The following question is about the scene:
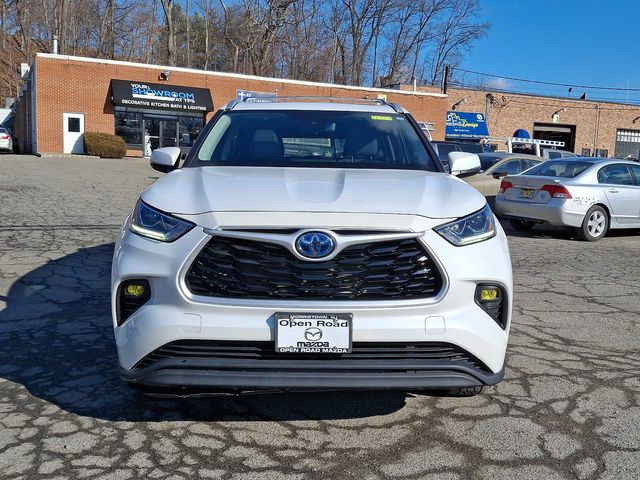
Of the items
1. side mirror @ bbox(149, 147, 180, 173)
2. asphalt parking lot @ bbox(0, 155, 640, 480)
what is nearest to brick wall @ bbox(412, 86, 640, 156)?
side mirror @ bbox(149, 147, 180, 173)

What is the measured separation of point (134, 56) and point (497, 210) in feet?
154

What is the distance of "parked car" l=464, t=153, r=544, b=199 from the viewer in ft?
41.8

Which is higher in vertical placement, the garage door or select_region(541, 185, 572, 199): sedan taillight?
the garage door

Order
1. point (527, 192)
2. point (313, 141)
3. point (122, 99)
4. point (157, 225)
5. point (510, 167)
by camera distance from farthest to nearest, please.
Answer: point (122, 99), point (510, 167), point (527, 192), point (313, 141), point (157, 225)

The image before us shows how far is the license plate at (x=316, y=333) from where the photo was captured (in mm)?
2805

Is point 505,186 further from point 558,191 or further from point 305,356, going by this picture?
point 305,356

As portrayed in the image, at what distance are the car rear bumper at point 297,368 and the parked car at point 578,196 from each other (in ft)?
26.6

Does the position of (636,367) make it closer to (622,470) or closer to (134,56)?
(622,470)

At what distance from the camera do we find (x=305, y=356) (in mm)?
2848

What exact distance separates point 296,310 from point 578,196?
343 inches

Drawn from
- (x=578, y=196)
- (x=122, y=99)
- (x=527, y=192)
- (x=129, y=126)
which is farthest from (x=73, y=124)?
(x=578, y=196)

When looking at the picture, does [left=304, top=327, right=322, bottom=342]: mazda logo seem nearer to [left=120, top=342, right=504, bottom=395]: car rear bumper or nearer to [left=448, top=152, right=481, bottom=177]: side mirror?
[left=120, top=342, right=504, bottom=395]: car rear bumper

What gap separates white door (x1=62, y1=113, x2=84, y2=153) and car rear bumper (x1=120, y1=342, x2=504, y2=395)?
105ft

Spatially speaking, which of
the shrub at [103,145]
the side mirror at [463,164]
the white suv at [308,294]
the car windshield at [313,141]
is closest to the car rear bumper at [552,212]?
the side mirror at [463,164]
